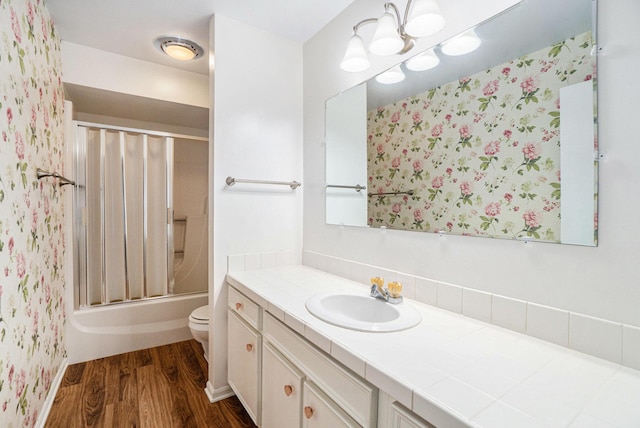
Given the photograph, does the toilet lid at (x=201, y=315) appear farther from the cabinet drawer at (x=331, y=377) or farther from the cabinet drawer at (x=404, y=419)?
the cabinet drawer at (x=404, y=419)

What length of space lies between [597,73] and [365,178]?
1.00m

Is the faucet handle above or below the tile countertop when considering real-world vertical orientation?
above

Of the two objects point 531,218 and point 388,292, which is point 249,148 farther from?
point 531,218

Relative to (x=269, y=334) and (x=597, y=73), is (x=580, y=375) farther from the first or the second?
(x=269, y=334)

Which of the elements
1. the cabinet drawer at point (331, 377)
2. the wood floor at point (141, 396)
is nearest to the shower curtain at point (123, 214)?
the wood floor at point (141, 396)

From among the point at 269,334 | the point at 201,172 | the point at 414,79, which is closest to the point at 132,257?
the point at 201,172

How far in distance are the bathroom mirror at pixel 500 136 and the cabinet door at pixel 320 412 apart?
0.77 metres

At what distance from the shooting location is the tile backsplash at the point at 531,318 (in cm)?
81

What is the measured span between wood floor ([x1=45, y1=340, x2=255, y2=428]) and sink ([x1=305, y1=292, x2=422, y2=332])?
89 centimetres

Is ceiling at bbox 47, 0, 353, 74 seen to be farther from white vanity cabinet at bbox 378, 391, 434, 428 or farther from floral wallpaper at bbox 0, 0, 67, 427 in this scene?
white vanity cabinet at bbox 378, 391, 434, 428

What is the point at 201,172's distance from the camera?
346cm

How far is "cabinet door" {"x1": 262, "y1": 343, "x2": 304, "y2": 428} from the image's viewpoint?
3.78 feet

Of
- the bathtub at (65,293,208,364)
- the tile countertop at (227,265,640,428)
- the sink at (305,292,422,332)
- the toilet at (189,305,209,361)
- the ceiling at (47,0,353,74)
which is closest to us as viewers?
the tile countertop at (227,265,640,428)

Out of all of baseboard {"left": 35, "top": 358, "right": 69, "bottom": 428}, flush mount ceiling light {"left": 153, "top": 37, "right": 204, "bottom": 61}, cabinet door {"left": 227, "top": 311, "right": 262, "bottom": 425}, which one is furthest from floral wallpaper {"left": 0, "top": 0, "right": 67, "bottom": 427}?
cabinet door {"left": 227, "top": 311, "right": 262, "bottom": 425}
